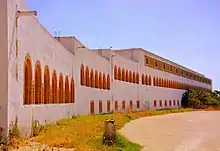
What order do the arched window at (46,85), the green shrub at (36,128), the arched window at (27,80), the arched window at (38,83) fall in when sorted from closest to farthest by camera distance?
the arched window at (27,80), the green shrub at (36,128), the arched window at (38,83), the arched window at (46,85)

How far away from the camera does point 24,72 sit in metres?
14.0

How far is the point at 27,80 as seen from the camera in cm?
1443

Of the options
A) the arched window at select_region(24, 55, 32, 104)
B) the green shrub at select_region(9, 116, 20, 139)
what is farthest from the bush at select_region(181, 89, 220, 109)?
the green shrub at select_region(9, 116, 20, 139)

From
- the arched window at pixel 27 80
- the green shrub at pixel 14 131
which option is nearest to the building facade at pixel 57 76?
the arched window at pixel 27 80

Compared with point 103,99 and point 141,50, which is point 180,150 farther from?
point 141,50

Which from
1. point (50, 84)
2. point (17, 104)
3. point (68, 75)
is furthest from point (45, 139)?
point (68, 75)

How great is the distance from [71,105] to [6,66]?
11247 mm

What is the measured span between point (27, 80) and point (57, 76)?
5.06 m

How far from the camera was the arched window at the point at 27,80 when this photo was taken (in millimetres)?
14195

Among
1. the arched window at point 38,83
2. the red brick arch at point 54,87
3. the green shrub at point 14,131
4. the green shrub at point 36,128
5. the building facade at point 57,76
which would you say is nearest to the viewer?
the green shrub at point 14,131

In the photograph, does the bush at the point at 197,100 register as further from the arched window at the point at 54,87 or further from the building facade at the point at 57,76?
the arched window at the point at 54,87

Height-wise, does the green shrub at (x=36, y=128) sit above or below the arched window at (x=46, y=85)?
below

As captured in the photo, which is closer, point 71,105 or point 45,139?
point 45,139

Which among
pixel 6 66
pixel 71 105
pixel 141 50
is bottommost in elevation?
pixel 71 105
